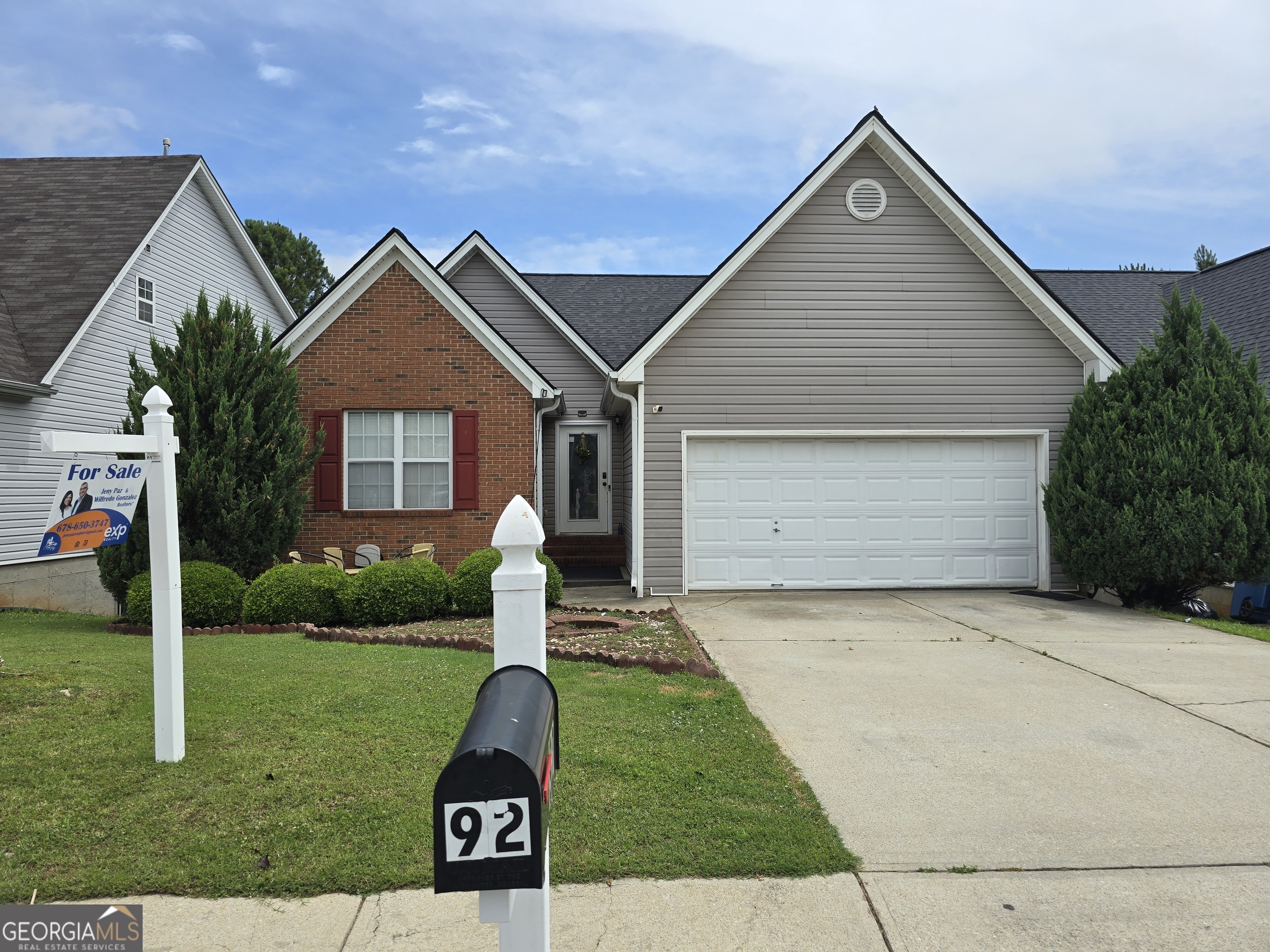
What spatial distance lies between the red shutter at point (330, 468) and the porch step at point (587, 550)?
5.03m

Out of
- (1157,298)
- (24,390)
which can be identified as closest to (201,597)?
(24,390)

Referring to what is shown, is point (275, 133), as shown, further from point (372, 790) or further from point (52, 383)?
point (372, 790)

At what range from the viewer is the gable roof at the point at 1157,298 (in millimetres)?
16141

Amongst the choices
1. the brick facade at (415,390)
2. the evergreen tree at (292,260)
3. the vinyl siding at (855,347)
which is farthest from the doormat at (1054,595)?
the evergreen tree at (292,260)

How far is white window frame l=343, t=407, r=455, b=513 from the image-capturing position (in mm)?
12531

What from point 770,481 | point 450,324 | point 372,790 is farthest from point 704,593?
point 372,790

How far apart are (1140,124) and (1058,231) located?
22960 millimetres

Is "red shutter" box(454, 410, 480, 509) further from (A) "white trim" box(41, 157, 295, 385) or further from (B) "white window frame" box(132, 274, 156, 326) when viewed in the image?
(B) "white window frame" box(132, 274, 156, 326)

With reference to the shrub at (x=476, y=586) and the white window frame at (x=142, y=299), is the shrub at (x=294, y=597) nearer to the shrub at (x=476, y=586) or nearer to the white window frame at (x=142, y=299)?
the shrub at (x=476, y=586)

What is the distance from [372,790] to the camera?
4.04 meters

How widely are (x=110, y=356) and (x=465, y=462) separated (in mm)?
7145

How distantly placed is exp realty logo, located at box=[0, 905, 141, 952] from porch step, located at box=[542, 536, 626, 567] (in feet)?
44.1

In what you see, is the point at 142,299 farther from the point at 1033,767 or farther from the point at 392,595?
the point at 1033,767

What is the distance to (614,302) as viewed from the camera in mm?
19469
